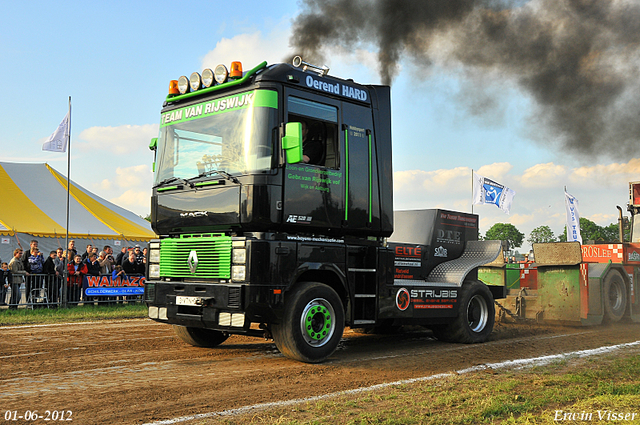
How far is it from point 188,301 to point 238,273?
0.92 m

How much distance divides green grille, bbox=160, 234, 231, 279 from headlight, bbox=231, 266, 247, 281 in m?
0.06

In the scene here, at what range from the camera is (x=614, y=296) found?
1409 centimetres

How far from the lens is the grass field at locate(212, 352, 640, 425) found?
5016 millimetres

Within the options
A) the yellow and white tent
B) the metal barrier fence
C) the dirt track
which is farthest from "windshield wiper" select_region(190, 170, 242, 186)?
the yellow and white tent

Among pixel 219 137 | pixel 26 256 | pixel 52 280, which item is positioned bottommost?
pixel 52 280

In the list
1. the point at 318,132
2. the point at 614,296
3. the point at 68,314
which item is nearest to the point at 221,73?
the point at 318,132

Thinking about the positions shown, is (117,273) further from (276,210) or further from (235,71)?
(276,210)

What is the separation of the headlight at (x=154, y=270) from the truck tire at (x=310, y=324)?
1.91 metres

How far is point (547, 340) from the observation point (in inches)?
410

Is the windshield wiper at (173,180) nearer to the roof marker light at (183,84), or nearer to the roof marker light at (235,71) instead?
the roof marker light at (183,84)

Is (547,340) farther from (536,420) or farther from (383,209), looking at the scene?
(536,420)

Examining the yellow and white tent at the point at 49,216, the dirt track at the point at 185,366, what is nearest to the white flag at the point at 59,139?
the yellow and white tent at the point at 49,216

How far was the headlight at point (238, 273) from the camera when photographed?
7.16 metres

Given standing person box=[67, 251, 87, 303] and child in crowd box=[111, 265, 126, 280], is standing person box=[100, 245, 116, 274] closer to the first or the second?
child in crowd box=[111, 265, 126, 280]
